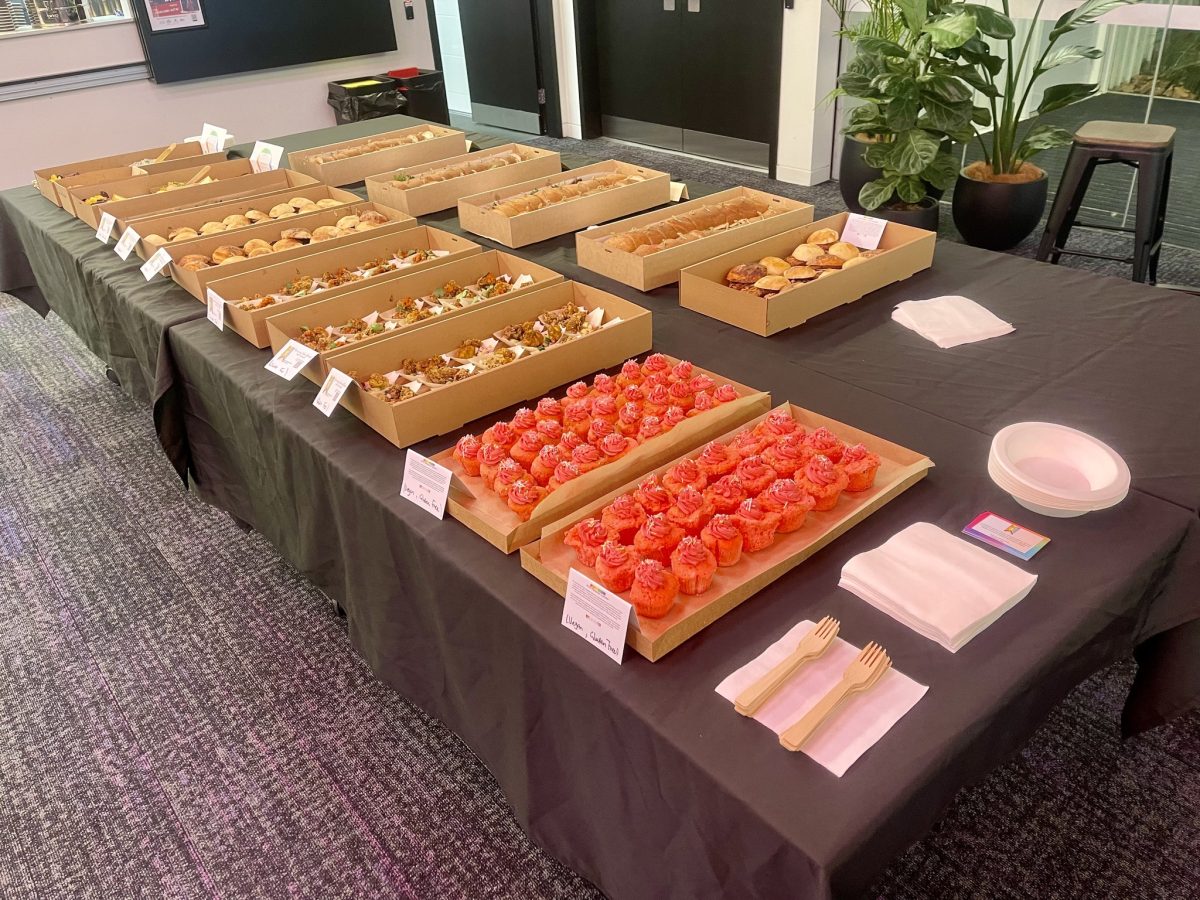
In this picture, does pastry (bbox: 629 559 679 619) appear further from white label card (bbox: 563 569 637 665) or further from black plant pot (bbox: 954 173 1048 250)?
black plant pot (bbox: 954 173 1048 250)

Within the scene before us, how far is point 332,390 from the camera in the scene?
1.42 m

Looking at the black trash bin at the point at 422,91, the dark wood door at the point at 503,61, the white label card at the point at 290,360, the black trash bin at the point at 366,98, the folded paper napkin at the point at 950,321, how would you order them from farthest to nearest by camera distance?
the dark wood door at the point at 503,61 < the black trash bin at the point at 422,91 < the black trash bin at the point at 366,98 < the folded paper napkin at the point at 950,321 < the white label card at the point at 290,360

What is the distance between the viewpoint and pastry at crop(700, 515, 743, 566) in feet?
3.34

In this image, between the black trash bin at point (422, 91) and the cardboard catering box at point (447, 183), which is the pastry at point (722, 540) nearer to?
the cardboard catering box at point (447, 183)

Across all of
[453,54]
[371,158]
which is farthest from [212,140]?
[453,54]

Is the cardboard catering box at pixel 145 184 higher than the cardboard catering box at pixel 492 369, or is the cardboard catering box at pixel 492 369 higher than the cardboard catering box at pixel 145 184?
the cardboard catering box at pixel 145 184

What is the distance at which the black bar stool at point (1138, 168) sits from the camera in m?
2.98

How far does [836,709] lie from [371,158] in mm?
2436

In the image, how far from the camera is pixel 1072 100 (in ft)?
10.8

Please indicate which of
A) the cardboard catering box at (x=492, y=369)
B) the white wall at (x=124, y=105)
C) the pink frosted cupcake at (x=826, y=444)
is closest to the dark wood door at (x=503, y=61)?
the white wall at (x=124, y=105)

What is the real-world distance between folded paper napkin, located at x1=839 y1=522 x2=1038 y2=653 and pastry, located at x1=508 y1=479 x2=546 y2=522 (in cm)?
41

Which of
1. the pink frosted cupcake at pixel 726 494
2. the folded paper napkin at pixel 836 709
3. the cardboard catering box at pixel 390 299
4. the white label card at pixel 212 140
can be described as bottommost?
the folded paper napkin at pixel 836 709

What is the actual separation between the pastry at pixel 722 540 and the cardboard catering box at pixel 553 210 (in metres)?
1.33

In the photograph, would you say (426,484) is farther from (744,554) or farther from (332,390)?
(744,554)
